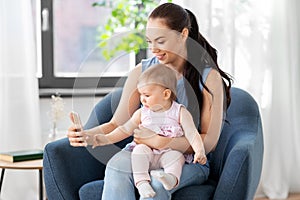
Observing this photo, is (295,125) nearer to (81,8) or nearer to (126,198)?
(81,8)

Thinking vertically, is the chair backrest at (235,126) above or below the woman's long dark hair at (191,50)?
below

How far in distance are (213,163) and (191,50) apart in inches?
20.8

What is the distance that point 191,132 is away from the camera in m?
2.17

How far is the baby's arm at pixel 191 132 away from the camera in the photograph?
2.14 meters

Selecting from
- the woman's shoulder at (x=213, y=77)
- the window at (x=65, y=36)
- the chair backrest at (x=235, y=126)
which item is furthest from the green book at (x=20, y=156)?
the woman's shoulder at (x=213, y=77)

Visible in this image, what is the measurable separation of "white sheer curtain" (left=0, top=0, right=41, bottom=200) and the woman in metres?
0.95

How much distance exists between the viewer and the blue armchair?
2189 mm

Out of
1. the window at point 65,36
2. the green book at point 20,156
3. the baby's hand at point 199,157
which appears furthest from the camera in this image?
the window at point 65,36

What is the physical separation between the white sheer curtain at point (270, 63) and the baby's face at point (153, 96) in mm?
1398

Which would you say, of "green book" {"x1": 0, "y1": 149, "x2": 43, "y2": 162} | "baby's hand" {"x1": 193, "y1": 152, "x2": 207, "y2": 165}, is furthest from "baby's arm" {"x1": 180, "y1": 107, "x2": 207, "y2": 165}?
Answer: "green book" {"x1": 0, "y1": 149, "x2": 43, "y2": 162}

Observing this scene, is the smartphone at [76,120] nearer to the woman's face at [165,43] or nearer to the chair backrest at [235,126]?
the woman's face at [165,43]

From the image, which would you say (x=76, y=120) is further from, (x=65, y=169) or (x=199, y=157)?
(x=199, y=157)

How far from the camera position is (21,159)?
9.01 feet

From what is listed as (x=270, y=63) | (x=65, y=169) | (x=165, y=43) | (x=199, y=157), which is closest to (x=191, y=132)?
(x=199, y=157)
